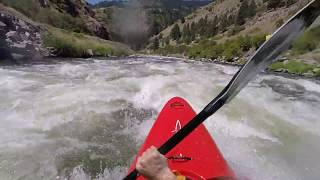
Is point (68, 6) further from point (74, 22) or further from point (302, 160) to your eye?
point (302, 160)

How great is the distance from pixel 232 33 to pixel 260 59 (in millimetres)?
63294

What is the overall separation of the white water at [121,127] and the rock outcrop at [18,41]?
424 inches

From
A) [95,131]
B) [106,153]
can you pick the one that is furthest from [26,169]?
[95,131]

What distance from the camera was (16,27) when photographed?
25.2 metres

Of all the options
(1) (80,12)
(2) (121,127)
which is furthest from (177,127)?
(1) (80,12)

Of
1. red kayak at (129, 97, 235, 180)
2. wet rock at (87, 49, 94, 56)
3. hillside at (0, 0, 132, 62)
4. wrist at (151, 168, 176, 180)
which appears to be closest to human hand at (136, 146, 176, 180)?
wrist at (151, 168, 176, 180)

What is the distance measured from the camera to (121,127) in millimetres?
6668

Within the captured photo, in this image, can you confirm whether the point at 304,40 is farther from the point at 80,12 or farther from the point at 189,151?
the point at 80,12

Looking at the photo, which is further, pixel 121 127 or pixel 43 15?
pixel 43 15

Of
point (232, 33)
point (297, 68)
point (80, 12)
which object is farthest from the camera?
point (80, 12)

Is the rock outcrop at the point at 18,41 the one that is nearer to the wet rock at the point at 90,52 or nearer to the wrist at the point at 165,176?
the wet rock at the point at 90,52

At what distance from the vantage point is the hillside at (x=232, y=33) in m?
32.1

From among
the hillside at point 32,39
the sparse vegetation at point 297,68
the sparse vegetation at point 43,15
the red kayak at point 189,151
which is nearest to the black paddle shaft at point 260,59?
the red kayak at point 189,151

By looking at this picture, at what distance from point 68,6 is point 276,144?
6898 cm
